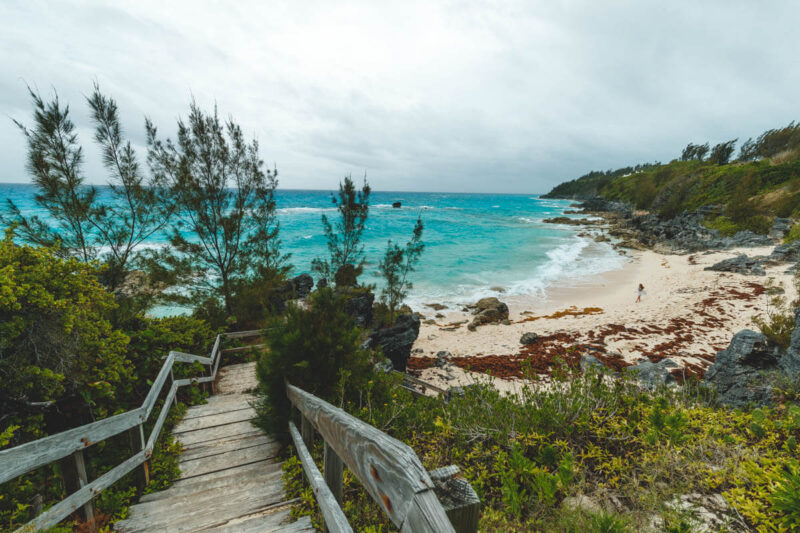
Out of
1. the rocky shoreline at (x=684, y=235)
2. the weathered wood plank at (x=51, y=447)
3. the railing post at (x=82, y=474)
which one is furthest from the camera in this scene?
the rocky shoreline at (x=684, y=235)

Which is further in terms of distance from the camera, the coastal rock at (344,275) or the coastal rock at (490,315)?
the coastal rock at (490,315)

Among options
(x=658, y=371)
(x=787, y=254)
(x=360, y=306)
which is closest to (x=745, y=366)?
(x=658, y=371)

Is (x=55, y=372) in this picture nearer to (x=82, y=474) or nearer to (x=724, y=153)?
(x=82, y=474)

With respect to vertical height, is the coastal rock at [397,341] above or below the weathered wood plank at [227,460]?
below

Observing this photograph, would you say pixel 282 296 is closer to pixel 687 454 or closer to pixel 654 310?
pixel 687 454

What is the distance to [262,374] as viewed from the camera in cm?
411

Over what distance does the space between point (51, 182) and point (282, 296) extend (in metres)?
8.86

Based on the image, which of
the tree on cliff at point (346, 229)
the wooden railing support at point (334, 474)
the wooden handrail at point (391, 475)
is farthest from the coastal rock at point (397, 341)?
the wooden handrail at point (391, 475)

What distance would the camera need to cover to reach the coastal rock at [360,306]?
1344cm

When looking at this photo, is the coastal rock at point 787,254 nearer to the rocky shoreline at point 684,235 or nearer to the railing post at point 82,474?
the rocky shoreline at point 684,235

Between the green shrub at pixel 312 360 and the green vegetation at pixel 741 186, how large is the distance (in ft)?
139

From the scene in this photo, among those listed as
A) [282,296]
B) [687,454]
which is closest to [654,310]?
[687,454]

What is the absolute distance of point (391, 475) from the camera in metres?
1.21

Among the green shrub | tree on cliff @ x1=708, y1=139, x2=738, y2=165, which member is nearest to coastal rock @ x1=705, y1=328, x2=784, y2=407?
the green shrub
